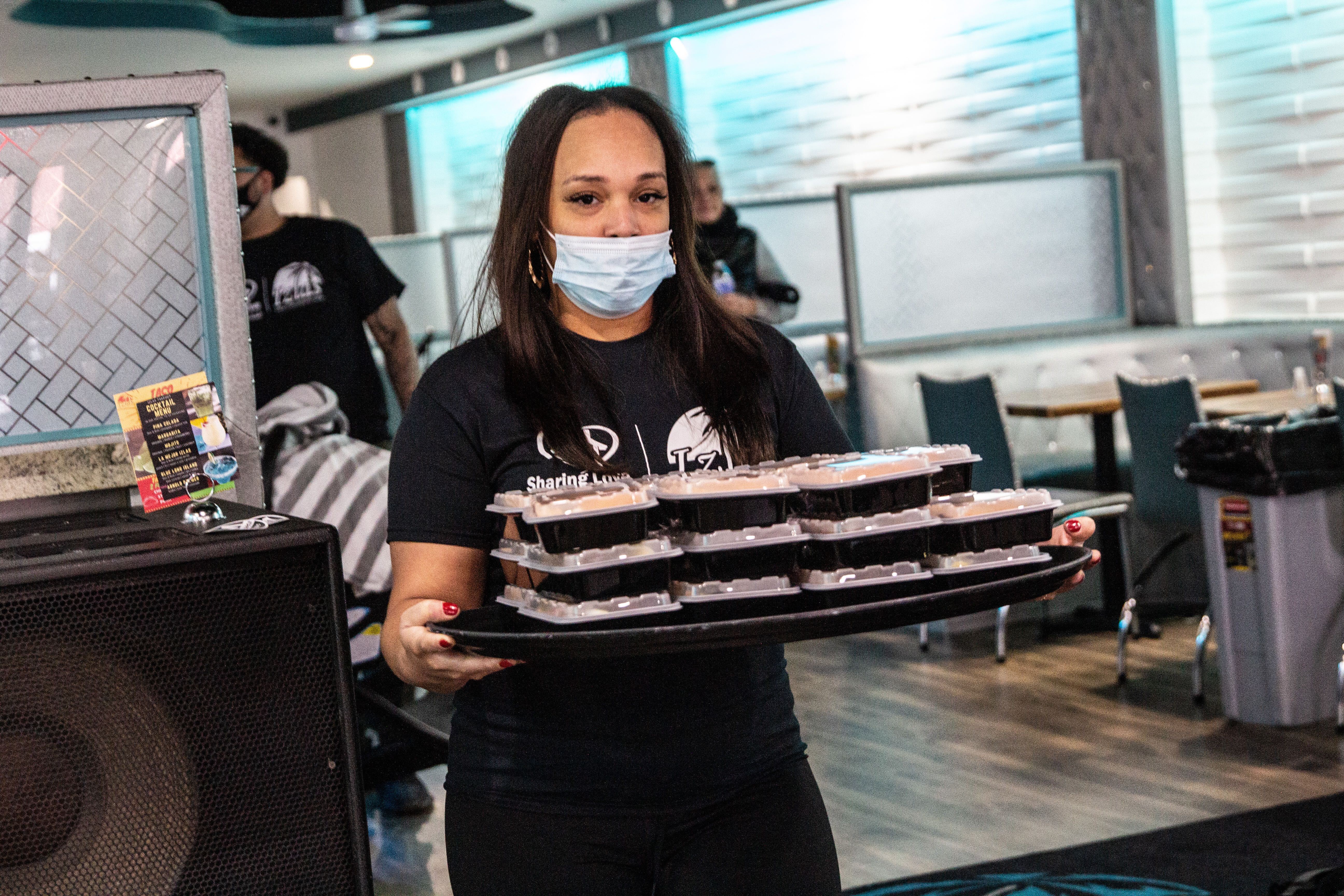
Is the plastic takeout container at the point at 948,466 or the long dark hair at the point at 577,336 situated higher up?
the long dark hair at the point at 577,336

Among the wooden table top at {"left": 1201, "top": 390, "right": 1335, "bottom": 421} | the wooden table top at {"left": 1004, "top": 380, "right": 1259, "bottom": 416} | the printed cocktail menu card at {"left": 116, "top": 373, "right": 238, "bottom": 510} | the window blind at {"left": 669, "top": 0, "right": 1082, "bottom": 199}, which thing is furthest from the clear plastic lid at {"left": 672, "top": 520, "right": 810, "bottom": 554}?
the window blind at {"left": 669, "top": 0, "right": 1082, "bottom": 199}

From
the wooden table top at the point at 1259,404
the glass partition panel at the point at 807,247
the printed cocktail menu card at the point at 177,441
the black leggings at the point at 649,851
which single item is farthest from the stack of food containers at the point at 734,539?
the glass partition panel at the point at 807,247

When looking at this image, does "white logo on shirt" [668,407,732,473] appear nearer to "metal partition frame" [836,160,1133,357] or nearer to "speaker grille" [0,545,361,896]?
"speaker grille" [0,545,361,896]

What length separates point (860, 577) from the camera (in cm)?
117

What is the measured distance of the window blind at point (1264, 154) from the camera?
5895 millimetres

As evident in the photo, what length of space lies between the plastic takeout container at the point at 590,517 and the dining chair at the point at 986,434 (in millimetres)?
3439

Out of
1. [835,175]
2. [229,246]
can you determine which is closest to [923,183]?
[835,175]

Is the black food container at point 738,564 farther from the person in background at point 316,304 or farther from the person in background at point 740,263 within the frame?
the person in background at point 740,263

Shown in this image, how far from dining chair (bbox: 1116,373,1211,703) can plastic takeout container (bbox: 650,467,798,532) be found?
3350 mm

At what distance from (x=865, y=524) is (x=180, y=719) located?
569 mm

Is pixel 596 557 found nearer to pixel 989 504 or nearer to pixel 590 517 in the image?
pixel 590 517

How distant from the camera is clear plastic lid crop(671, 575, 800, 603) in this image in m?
1.15

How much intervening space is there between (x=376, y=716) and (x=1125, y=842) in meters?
1.64

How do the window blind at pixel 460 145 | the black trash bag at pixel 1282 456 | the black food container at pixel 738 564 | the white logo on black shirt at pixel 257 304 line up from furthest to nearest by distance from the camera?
the window blind at pixel 460 145, the black trash bag at pixel 1282 456, the white logo on black shirt at pixel 257 304, the black food container at pixel 738 564
